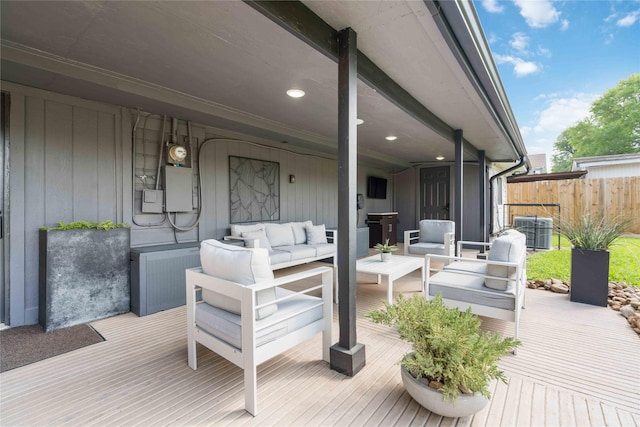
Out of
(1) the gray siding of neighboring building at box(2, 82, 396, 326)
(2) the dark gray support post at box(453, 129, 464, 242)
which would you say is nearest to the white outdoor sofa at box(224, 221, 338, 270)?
(1) the gray siding of neighboring building at box(2, 82, 396, 326)

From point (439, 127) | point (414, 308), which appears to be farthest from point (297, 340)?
point (439, 127)

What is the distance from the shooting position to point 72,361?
2240 mm

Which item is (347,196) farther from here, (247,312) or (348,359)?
(348,359)

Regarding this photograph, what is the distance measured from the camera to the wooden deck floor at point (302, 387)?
5.31ft

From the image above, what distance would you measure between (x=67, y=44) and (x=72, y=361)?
2497 mm

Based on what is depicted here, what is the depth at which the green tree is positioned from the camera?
52.3 feet

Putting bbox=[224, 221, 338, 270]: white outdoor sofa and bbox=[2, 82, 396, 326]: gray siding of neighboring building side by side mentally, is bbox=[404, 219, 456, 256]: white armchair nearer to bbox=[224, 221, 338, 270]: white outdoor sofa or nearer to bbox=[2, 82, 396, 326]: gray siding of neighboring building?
bbox=[224, 221, 338, 270]: white outdoor sofa

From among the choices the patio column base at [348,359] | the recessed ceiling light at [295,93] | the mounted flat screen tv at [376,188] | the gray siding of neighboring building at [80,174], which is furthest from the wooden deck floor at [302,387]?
the mounted flat screen tv at [376,188]

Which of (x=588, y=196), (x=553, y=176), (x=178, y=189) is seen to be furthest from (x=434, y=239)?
(x=588, y=196)

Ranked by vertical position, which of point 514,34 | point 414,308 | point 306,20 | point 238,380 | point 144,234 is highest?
point 514,34

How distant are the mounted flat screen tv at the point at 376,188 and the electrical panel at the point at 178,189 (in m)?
5.41

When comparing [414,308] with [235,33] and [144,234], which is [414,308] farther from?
[144,234]

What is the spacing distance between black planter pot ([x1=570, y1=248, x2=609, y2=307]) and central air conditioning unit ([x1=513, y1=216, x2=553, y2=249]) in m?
3.81

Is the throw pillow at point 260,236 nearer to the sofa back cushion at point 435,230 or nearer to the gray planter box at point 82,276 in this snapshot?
the gray planter box at point 82,276
